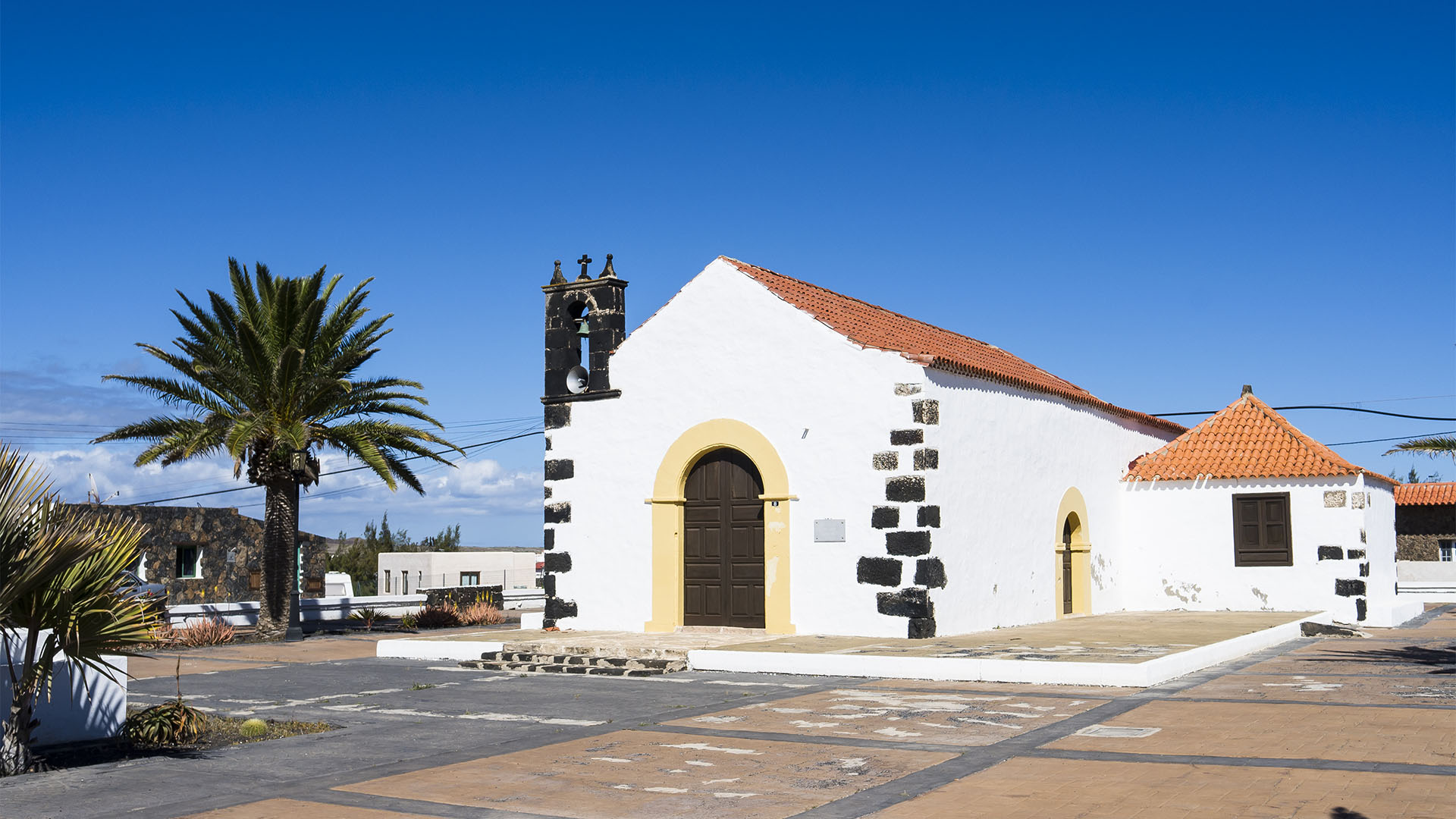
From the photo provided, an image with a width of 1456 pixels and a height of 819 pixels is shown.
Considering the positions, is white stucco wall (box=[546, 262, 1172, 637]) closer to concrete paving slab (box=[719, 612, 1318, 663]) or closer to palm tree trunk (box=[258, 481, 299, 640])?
concrete paving slab (box=[719, 612, 1318, 663])

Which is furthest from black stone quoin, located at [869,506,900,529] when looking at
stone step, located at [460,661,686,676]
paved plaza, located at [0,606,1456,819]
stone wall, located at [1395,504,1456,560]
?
stone wall, located at [1395,504,1456,560]

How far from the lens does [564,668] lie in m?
15.7

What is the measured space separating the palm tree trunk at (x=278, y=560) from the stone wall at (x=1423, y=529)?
32598 millimetres

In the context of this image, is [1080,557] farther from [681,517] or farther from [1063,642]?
[681,517]

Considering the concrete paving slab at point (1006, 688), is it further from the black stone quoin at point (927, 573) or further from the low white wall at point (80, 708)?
the low white wall at point (80, 708)

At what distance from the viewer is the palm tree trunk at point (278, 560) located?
22.3 meters

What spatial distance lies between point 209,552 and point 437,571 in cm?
1073

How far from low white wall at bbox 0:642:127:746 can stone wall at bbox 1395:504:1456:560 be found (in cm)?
3813

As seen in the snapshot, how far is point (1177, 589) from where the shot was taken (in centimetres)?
2353

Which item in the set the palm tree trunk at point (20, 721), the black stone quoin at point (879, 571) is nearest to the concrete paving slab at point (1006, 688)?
the black stone quoin at point (879, 571)

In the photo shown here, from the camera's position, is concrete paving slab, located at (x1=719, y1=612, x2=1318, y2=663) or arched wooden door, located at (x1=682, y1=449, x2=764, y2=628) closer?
concrete paving slab, located at (x1=719, y1=612, x2=1318, y2=663)

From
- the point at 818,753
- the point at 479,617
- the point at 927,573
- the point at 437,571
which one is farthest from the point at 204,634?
the point at 437,571

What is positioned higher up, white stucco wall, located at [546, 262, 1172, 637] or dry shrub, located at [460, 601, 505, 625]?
white stucco wall, located at [546, 262, 1172, 637]

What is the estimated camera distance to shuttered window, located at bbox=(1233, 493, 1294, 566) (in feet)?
73.4
